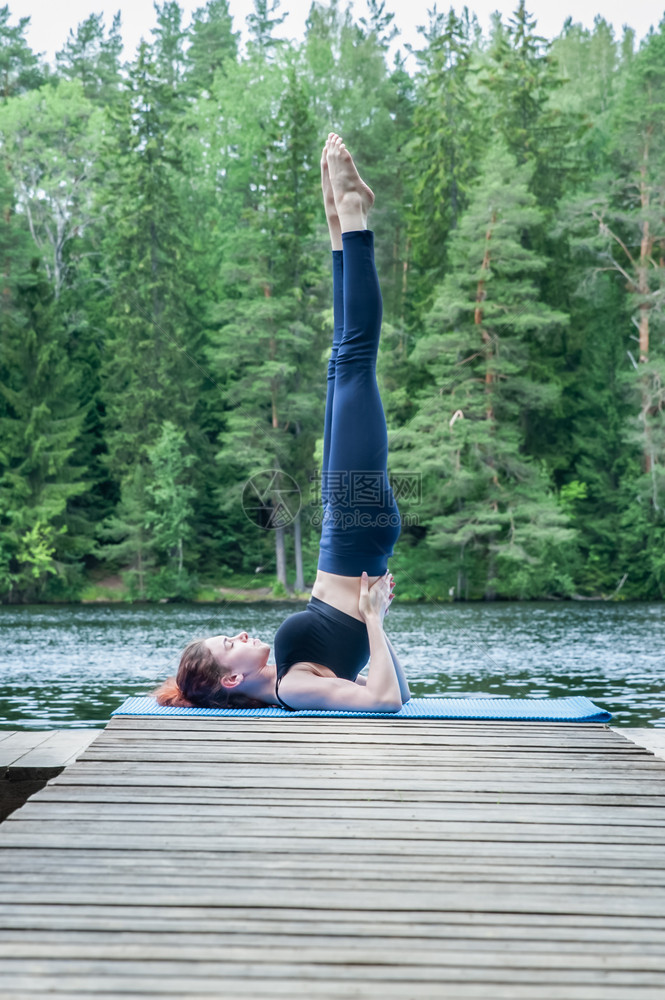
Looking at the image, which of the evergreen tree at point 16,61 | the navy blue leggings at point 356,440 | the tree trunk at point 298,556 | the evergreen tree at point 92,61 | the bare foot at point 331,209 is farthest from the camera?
the evergreen tree at point 92,61

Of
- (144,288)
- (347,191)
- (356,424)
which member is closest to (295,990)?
(356,424)

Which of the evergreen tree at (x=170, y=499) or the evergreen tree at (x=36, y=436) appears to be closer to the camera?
the evergreen tree at (x=36, y=436)

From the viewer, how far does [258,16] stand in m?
38.0

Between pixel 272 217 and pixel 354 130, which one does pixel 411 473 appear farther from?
pixel 354 130

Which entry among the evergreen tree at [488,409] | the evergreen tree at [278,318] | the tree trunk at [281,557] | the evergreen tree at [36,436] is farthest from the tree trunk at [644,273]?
the evergreen tree at [36,436]

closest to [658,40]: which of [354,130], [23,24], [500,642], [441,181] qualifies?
[441,181]

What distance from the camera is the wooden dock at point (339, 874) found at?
175 cm

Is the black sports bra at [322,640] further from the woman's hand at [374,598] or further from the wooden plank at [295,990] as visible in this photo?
the wooden plank at [295,990]

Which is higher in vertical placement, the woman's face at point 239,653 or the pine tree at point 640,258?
the pine tree at point 640,258

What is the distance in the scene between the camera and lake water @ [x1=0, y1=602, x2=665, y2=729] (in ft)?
31.1

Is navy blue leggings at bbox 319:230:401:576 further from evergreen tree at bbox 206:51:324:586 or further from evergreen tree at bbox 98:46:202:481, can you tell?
evergreen tree at bbox 98:46:202:481

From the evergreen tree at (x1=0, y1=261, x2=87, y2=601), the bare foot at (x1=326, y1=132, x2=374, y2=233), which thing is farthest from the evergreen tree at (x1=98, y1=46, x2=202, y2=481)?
the bare foot at (x1=326, y1=132, x2=374, y2=233)

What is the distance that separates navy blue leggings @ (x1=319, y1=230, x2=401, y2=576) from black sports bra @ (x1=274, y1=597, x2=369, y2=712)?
0.20 metres

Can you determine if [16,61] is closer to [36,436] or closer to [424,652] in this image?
[36,436]
